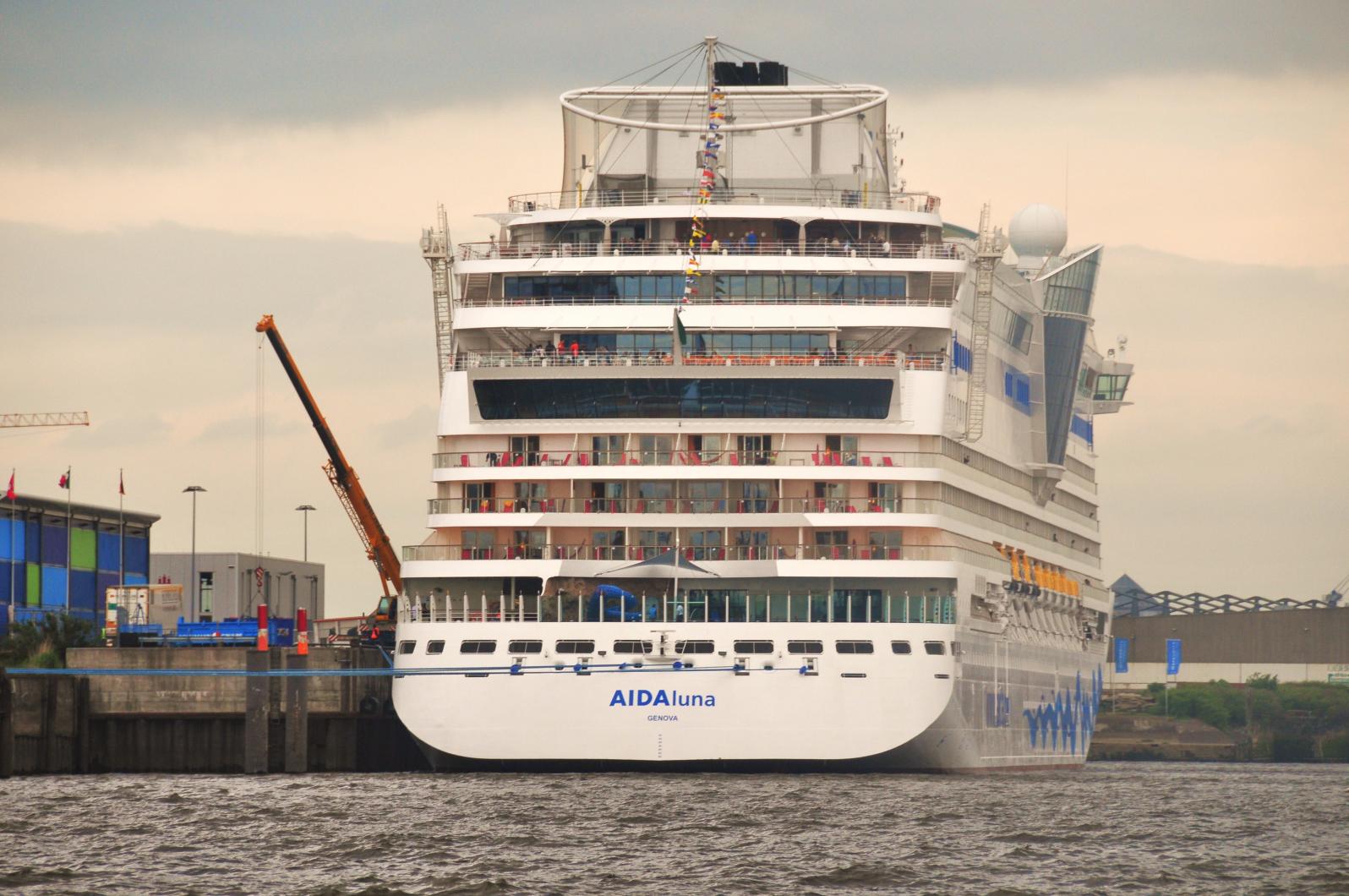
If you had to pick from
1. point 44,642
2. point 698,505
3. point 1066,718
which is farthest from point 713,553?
point 44,642

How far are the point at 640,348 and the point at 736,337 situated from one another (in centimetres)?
269

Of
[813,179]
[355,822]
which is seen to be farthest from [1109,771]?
[355,822]

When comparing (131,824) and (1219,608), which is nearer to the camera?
(131,824)

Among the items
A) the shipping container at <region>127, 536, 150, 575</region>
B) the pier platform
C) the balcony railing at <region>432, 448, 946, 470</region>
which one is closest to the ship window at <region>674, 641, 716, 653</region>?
the balcony railing at <region>432, 448, 946, 470</region>

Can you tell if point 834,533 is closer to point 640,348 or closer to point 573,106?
point 640,348

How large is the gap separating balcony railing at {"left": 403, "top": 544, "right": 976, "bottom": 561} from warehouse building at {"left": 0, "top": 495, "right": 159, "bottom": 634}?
33425mm

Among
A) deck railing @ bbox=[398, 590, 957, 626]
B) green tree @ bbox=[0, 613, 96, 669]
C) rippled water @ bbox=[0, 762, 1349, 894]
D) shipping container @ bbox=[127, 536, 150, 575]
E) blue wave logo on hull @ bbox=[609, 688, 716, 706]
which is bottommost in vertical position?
rippled water @ bbox=[0, 762, 1349, 894]

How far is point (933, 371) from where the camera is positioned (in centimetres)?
6906

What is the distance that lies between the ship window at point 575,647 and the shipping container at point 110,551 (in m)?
48.2

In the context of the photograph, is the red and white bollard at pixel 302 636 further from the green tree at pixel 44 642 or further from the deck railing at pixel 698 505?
the green tree at pixel 44 642

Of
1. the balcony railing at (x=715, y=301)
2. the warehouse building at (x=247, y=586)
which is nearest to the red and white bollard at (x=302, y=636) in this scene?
the balcony railing at (x=715, y=301)

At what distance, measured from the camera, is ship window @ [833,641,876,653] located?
209 feet

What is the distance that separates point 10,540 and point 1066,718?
41.4 m

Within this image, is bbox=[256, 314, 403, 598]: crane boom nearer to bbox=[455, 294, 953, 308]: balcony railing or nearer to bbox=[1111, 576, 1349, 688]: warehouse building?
bbox=[455, 294, 953, 308]: balcony railing
